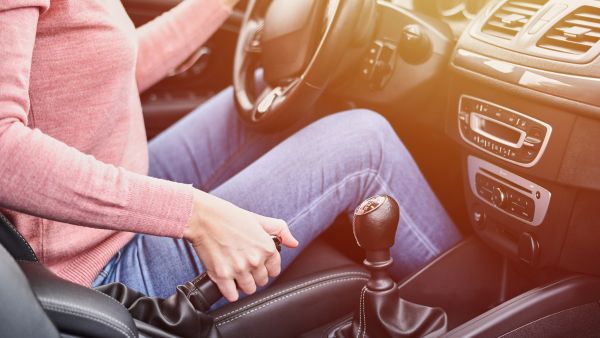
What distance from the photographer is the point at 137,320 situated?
0.78 m

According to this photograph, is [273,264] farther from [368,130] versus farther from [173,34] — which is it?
[173,34]

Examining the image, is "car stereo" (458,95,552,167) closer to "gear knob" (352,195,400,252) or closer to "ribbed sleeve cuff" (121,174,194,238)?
"gear knob" (352,195,400,252)

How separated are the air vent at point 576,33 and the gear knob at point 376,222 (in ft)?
1.05

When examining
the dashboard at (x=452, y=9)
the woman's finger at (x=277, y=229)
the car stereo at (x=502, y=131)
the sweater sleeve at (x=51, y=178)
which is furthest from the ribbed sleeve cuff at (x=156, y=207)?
the dashboard at (x=452, y=9)

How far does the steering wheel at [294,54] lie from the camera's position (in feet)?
3.52

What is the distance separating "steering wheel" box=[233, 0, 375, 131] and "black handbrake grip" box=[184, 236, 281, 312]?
0.37 meters

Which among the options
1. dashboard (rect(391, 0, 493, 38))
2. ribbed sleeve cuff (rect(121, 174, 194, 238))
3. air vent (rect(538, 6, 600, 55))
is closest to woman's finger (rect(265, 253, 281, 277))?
ribbed sleeve cuff (rect(121, 174, 194, 238))

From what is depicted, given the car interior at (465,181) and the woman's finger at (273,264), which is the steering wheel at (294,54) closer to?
the car interior at (465,181)

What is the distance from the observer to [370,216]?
2.90 ft

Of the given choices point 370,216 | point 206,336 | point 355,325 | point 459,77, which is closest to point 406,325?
point 355,325

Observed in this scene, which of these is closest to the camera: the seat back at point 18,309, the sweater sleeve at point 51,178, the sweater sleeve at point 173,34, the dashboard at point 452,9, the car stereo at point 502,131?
the seat back at point 18,309

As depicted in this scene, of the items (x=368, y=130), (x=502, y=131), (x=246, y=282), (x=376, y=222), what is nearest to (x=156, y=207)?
(x=246, y=282)

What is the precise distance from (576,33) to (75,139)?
0.69m

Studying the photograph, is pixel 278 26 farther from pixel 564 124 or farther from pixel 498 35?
pixel 564 124
